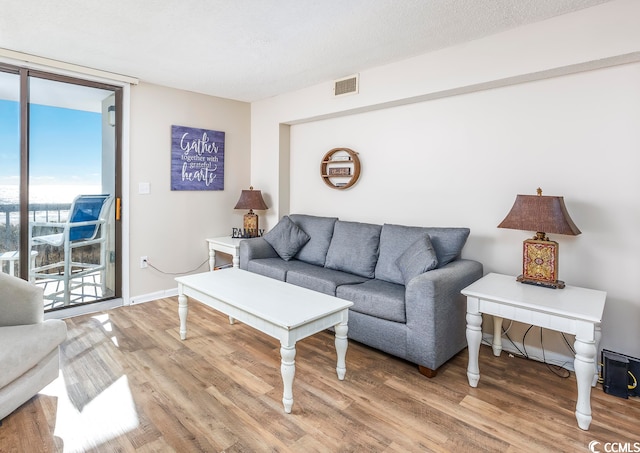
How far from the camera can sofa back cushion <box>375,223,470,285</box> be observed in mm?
2775

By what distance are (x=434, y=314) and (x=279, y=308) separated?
3.23 feet

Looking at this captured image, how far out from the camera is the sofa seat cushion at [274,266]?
332 centimetres

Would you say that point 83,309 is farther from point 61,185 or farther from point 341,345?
point 341,345

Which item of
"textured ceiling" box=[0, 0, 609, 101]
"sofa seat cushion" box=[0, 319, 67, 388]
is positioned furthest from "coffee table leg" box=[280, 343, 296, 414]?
"textured ceiling" box=[0, 0, 609, 101]

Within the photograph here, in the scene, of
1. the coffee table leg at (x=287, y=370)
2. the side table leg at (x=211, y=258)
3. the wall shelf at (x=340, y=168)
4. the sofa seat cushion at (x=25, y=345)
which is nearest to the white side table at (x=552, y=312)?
the coffee table leg at (x=287, y=370)

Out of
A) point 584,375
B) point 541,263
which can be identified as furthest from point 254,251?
point 584,375

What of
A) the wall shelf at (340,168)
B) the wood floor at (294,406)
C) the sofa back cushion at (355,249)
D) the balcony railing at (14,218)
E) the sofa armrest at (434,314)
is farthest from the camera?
the wall shelf at (340,168)

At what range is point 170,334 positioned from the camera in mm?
2998

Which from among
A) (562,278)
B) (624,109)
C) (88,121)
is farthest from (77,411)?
(624,109)

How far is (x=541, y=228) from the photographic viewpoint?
7.20 feet

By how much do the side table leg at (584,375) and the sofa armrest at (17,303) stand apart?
9.98 ft

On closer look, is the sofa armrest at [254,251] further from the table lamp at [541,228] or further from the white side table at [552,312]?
the table lamp at [541,228]

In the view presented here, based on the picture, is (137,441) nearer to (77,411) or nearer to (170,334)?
(77,411)

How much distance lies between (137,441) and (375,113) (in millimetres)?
3161
